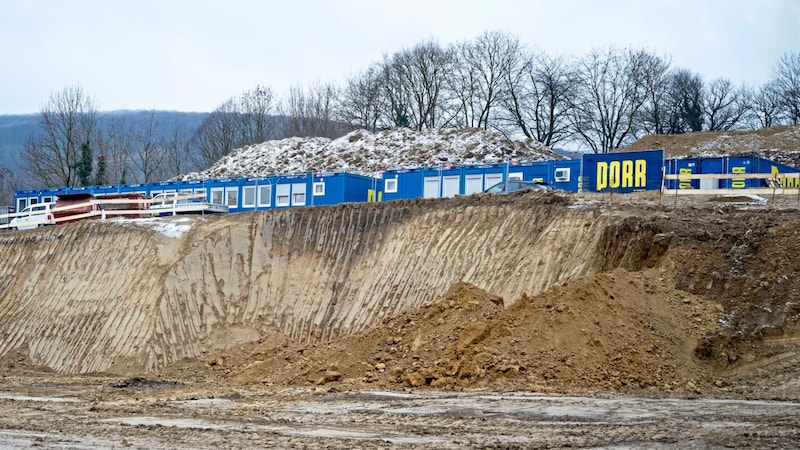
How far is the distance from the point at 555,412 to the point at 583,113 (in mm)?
50209

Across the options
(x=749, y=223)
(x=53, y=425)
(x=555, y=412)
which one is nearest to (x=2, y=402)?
(x=53, y=425)

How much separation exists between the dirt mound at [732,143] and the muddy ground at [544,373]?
22.6 metres

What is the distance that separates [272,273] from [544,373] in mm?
14622

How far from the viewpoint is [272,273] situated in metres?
31.6

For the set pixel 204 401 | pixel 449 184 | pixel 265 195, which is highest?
pixel 449 184

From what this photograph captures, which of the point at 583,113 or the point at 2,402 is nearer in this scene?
the point at 2,402

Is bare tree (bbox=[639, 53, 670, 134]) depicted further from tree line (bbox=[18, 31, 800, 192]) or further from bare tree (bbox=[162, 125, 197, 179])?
bare tree (bbox=[162, 125, 197, 179])

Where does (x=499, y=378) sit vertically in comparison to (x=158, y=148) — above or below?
below

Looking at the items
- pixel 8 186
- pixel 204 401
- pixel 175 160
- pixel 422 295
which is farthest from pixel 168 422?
pixel 8 186

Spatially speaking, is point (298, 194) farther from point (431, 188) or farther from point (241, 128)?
point (241, 128)

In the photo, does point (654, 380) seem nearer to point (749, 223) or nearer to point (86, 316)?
point (749, 223)

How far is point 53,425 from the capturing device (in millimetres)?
16375

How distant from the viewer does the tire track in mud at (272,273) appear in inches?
1092

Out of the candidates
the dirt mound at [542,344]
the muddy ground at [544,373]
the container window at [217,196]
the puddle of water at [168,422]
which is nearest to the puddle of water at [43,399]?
the muddy ground at [544,373]
